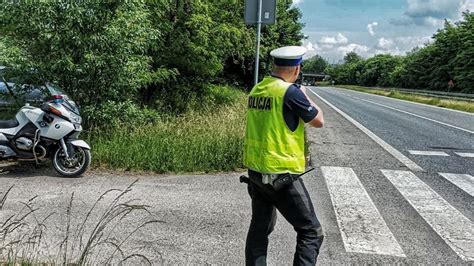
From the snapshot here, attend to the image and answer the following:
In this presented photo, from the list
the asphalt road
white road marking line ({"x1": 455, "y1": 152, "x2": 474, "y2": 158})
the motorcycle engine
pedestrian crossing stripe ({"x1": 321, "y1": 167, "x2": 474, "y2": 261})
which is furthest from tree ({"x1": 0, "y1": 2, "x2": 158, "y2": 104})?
white road marking line ({"x1": 455, "y1": 152, "x2": 474, "y2": 158})

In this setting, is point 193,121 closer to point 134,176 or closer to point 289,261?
point 134,176

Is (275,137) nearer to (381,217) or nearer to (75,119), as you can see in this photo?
(381,217)

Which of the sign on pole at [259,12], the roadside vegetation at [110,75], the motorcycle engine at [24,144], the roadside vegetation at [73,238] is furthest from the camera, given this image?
the sign on pole at [259,12]

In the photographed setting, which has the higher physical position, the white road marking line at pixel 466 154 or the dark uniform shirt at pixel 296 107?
the dark uniform shirt at pixel 296 107

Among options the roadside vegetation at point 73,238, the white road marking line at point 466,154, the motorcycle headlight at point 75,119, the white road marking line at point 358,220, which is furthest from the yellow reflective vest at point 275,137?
the white road marking line at point 466,154

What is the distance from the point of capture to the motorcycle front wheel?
6.56 metres

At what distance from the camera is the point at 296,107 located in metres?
3.05

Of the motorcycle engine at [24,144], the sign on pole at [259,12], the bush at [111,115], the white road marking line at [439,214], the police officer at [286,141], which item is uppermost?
the sign on pole at [259,12]

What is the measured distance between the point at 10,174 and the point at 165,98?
7307 mm

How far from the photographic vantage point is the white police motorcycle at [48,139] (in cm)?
650

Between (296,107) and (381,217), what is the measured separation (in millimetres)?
2871

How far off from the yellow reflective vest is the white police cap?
14 cm

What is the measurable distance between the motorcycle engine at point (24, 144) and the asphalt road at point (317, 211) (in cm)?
44

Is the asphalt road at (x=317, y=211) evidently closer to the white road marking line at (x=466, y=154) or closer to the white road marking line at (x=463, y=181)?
the white road marking line at (x=463, y=181)
